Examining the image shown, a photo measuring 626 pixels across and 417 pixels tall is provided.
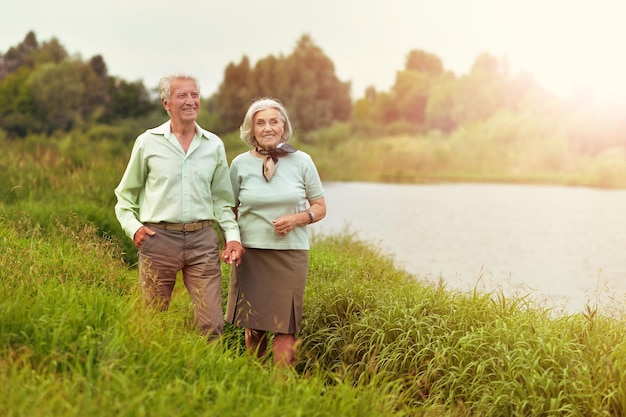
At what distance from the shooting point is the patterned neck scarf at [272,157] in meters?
4.16

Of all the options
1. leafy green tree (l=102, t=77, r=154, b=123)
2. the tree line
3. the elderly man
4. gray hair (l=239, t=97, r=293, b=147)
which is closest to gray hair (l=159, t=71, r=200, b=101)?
the elderly man

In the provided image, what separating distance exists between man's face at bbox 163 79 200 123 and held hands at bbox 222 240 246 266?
75cm

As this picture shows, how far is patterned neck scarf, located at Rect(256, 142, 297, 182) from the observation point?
13.7ft

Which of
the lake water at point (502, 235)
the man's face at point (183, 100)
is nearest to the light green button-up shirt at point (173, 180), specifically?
the man's face at point (183, 100)

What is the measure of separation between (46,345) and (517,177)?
115 feet

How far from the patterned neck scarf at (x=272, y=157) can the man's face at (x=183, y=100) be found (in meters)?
0.49

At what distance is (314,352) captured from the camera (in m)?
5.03

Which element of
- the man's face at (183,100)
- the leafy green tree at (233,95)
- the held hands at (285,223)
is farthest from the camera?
the leafy green tree at (233,95)

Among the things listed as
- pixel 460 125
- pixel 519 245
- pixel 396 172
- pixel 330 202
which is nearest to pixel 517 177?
pixel 396 172

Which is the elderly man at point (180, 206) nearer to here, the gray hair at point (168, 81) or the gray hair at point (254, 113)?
the gray hair at point (168, 81)

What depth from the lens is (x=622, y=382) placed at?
161 inches

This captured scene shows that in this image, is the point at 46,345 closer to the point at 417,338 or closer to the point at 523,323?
the point at 417,338

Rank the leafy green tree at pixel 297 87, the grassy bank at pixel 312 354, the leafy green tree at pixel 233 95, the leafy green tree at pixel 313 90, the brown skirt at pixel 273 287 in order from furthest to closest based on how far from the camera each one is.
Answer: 1. the leafy green tree at pixel 233 95
2. the leafy green tree at pixel 297 87
3. the leafy green tree at pixel 313 90
4. the brown skirt at pixel 273 287
5. the grassy bank at pixel 312 354

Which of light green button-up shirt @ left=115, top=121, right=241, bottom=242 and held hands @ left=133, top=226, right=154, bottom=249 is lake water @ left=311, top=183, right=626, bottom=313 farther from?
held hands @ left=133, top=226, right=154, bottom=249
